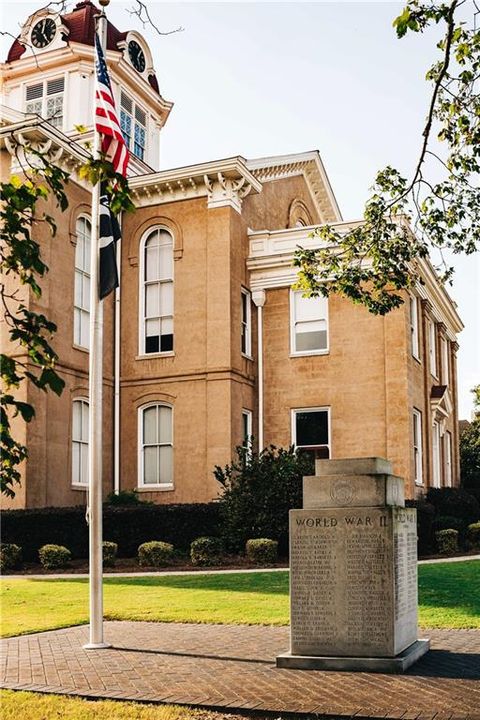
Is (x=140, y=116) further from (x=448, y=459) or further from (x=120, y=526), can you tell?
(x=120, y=526)

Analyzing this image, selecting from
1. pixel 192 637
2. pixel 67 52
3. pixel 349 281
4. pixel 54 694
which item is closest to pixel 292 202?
pixel 67 52

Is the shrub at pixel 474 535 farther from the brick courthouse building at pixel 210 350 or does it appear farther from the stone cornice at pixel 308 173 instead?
the stone cornice at pixel 308 173

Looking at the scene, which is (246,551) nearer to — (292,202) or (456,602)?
(456,602)

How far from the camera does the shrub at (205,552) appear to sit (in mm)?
20250

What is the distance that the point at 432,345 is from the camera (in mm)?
32344

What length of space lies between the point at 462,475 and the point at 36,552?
2614 cm

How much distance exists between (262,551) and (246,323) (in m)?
9.90

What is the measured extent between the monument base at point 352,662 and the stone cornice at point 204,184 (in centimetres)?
1942

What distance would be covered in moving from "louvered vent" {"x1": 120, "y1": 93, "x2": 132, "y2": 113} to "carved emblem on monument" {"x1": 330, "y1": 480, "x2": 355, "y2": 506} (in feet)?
92.7

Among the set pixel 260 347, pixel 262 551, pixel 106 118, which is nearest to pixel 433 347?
pixel 260 347

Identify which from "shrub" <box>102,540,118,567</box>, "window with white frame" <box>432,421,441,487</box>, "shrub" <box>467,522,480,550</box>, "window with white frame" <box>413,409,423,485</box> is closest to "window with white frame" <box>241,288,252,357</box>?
"window with white frame" <box>413,409,423,485</box>

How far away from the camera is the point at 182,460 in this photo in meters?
26.3

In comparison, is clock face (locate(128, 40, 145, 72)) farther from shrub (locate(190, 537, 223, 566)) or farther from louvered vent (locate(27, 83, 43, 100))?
shrub (locate(190, 537, 223, 566))

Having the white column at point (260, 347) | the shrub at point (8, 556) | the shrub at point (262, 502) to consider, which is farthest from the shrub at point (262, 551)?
the white column at point (260, 347)
